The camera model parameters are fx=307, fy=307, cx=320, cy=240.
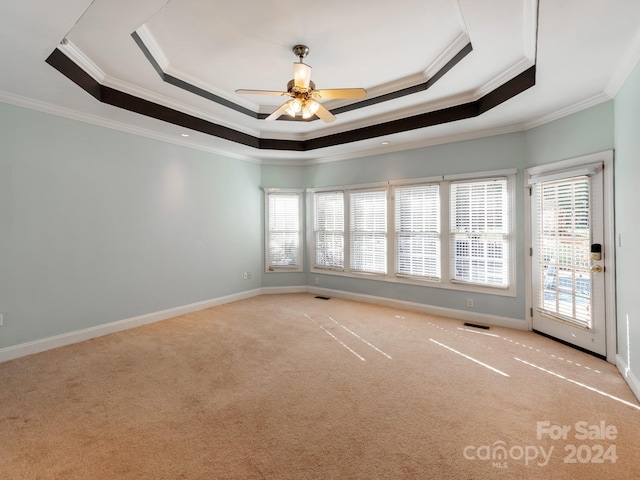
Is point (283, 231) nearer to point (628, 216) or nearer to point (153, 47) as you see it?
point (153, 47)

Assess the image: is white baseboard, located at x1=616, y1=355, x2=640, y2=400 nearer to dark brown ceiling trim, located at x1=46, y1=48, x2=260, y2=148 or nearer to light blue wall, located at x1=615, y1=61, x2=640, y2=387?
light blue wall, located at x1=615, y1=61, x2=640, y2=387

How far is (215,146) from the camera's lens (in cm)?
505

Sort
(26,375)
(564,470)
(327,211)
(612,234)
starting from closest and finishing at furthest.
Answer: (564,470)
(26,375)
(612,234)
(327,211)

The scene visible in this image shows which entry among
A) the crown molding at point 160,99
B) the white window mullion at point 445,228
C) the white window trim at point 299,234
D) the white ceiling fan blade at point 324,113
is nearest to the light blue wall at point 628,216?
the white window mullion at point 445,228

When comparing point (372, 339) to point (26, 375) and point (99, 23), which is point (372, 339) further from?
point (99, 23)

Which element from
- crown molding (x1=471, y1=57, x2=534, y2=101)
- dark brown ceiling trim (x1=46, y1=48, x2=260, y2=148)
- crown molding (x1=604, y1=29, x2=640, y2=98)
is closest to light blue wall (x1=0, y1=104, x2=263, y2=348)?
dark brown ceiling trim (x1=46, y1=48, x2=260, y2=148)

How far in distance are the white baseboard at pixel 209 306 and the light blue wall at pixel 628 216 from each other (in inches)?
50.7

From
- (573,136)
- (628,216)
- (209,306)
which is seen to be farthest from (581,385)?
(209,306)

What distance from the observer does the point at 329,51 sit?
2982 millimetres

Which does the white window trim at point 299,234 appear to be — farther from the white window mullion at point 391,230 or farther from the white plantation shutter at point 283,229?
the white window mullion at point 391,230

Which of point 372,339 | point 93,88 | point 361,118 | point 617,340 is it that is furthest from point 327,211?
point 617,340

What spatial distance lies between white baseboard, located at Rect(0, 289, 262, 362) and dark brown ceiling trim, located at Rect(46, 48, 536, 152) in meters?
2.67

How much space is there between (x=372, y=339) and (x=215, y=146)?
3.85 m

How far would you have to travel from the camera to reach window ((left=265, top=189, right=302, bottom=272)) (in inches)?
242
